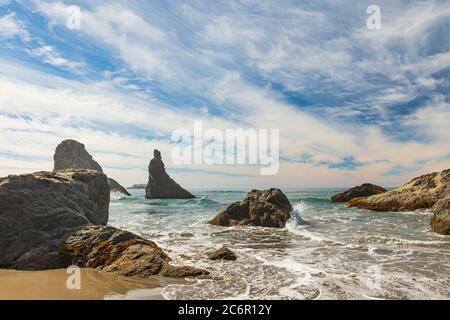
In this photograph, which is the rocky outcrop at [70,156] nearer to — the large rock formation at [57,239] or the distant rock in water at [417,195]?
the distant rock in water at [417,195]

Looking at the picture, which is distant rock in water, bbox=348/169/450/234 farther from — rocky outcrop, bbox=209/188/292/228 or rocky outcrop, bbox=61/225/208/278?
rocky outcrop, bbox=61/225/208/278

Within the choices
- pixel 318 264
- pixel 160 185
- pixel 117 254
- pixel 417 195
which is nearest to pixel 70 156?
pixel 160 185

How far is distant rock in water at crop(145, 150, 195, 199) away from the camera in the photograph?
243 feet

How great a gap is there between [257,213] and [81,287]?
51.9 feet

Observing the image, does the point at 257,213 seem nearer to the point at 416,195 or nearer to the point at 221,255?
the point at 221,255

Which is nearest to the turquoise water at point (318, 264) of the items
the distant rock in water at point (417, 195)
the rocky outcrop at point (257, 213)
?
the rocky outcrop at point (257, 213)

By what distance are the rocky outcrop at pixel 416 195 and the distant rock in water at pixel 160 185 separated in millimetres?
44918

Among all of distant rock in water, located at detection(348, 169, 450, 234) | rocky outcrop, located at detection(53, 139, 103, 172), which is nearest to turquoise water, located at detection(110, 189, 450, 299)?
distant rock in water, located at detection(348, 169, 450, 234)

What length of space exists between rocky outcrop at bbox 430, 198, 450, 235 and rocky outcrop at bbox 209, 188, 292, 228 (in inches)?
340

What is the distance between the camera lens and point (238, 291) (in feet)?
24.9

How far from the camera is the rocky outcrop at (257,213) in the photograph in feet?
71.1
